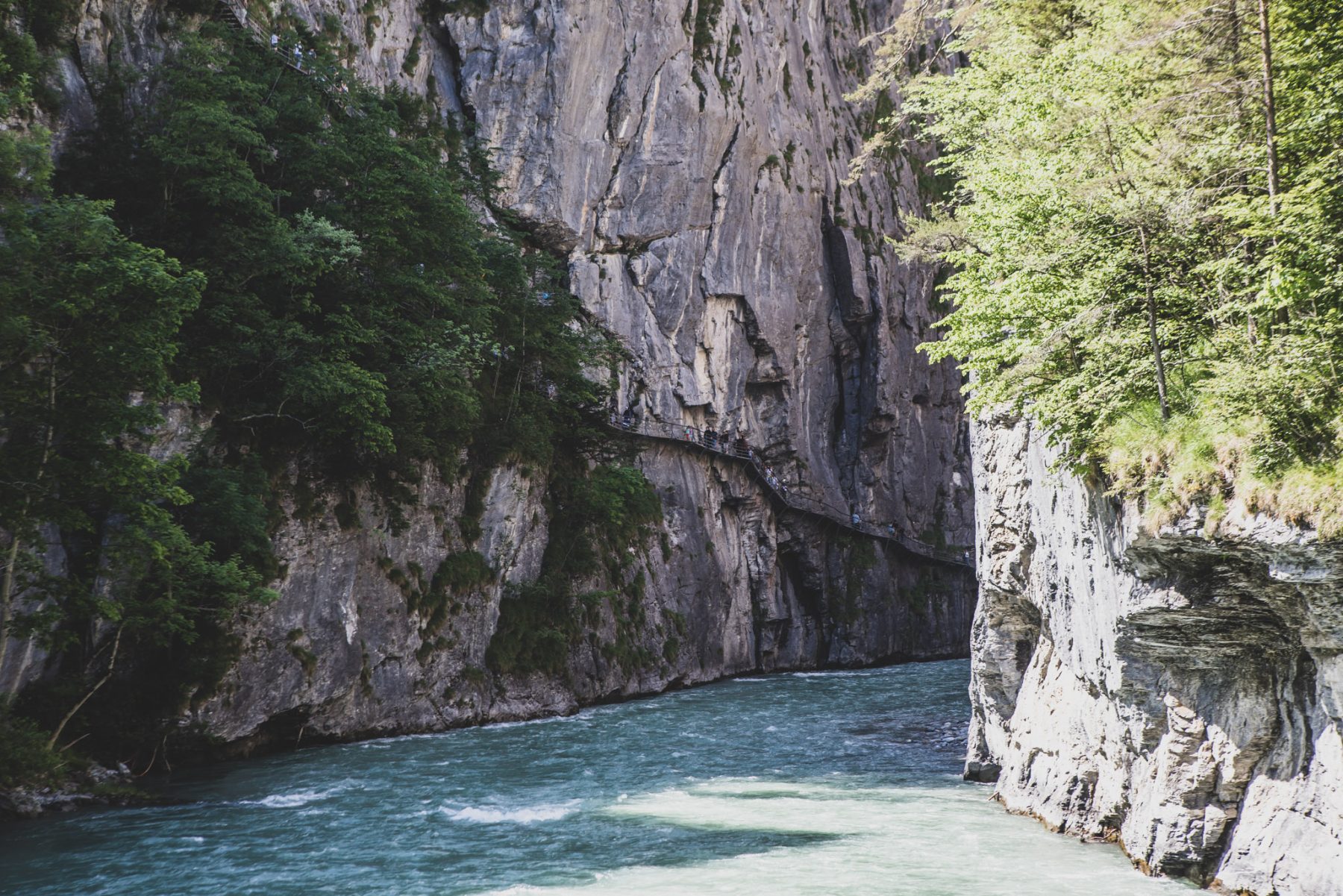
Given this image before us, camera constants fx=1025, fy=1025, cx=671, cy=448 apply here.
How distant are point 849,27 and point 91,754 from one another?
56.5 m

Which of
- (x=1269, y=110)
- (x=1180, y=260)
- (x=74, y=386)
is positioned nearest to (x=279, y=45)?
(x=74, y=386)

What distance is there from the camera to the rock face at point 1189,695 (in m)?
9.16

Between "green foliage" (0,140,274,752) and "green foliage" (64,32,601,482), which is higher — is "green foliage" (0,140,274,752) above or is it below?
below

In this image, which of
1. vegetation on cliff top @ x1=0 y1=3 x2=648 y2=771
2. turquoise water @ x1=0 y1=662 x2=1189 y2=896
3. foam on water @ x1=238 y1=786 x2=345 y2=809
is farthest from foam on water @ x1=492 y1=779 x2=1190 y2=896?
vegetation on cliff top @ x1=0 y1=3 x2=648 y2=771

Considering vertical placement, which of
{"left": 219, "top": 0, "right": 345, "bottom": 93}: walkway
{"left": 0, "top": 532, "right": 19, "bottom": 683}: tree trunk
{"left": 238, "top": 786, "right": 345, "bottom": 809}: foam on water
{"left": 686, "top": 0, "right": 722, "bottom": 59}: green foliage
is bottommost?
{"left": 238, "top": 786, "right": 345, "bottom": 809}: foam on water

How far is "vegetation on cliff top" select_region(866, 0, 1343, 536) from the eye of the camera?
9.49 m

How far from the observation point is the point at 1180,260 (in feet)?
38.3

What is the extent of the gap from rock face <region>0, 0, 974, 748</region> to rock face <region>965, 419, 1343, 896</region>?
15.5 meters

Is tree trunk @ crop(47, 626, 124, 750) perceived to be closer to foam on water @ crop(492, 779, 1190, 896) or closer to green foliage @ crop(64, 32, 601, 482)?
green foliage @ crop(64, 32, 601, 482)

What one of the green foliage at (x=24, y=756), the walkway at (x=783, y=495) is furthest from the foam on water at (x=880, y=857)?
the walkway at (x=783, y=495)

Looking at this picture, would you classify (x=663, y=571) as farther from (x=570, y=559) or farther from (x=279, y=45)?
(x=279, y=45)

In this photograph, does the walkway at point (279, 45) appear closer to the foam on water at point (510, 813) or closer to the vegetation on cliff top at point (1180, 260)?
the vegetation on cliff top at point (1180, 260)

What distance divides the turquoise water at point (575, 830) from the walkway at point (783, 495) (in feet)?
61.2

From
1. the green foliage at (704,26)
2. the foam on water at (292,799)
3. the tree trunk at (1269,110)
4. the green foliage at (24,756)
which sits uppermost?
the green foliage at (704,26)
